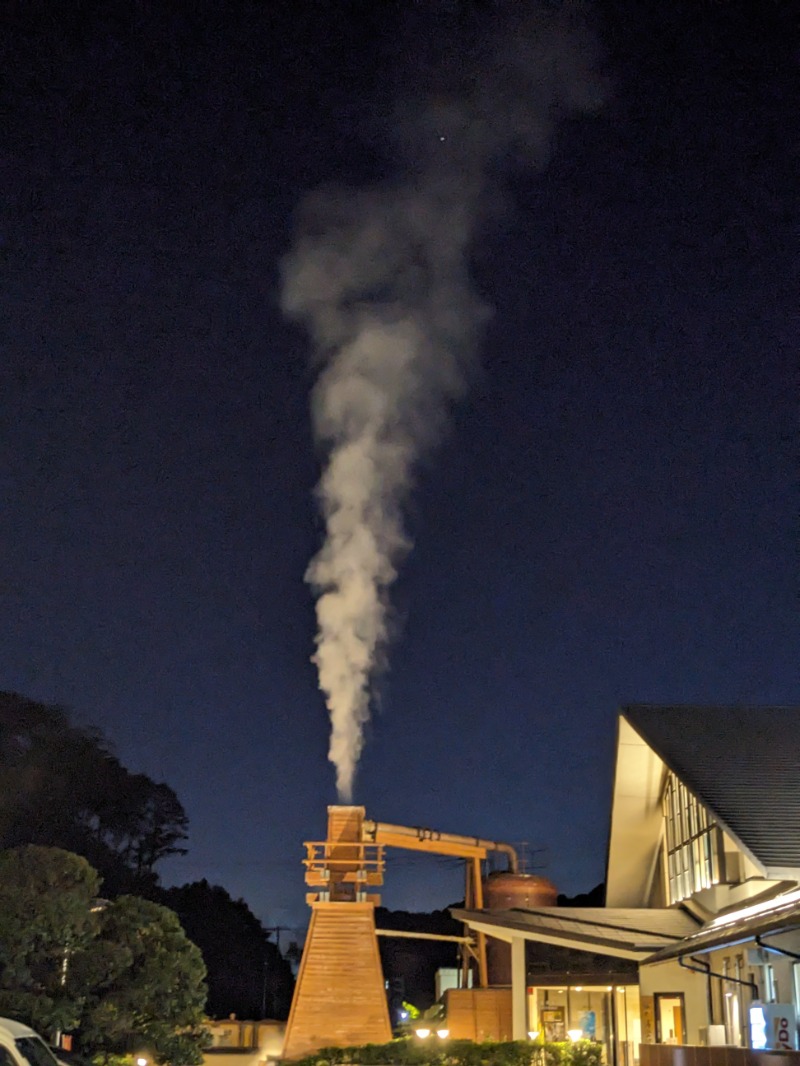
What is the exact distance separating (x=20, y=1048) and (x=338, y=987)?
15.6 metres

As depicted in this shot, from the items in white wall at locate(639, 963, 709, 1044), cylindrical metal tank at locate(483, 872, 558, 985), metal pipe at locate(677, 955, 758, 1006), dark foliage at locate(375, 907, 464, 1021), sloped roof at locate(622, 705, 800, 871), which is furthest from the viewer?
dark foliage at locate(375, 907, 464, 1021)

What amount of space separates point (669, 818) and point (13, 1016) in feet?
42.0

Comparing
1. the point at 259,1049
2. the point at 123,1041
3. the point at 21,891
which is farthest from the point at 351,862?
the point at 259,1049

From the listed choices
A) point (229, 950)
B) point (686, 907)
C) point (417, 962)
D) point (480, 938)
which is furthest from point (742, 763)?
point (417, 962)

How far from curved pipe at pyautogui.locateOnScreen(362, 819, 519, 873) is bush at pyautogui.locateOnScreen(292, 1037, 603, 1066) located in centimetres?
718

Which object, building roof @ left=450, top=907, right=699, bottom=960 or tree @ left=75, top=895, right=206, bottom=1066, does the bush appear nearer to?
building roof @ left=450, top=907, right=699, bottom=960

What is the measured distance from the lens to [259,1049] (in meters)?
37.1

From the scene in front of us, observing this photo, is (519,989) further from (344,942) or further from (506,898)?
(506,898)

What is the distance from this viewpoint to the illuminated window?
18.9 m

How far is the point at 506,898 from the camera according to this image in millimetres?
30922

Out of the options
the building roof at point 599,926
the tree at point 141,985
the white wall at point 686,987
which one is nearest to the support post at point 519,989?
the building roof at point 599,926

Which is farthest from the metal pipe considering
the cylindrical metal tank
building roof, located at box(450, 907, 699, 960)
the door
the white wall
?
the cylindrical metal tank

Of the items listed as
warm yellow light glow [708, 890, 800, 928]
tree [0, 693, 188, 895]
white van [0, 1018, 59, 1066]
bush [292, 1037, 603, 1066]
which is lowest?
bush [292, 1037, 603, 1066]

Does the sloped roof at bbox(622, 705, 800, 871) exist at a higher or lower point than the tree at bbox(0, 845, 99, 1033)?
higher
